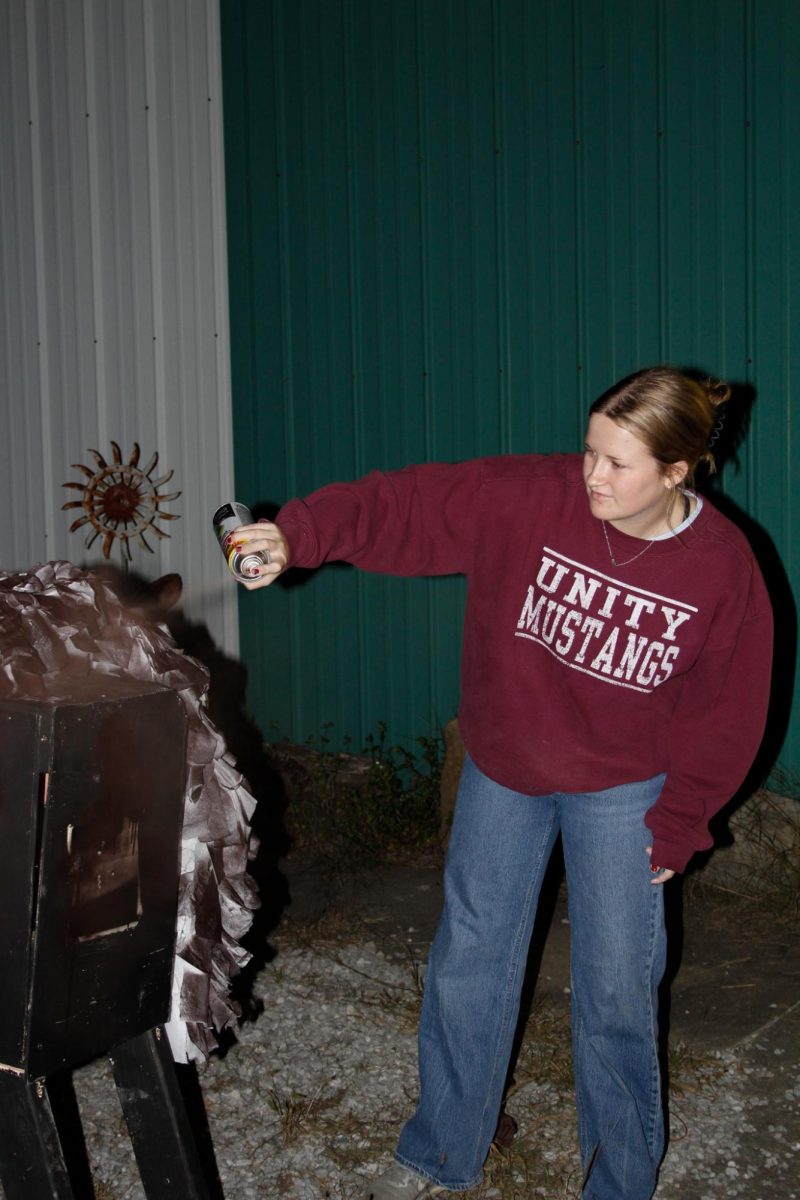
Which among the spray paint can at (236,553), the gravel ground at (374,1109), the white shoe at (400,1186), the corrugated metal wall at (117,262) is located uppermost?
the corrugated metal wall at (117,262)

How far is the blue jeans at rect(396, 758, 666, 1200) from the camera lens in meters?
2.64

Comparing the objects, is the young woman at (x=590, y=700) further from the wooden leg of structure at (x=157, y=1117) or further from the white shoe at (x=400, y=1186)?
the wooden leg of structure at (x=157, y=1117)

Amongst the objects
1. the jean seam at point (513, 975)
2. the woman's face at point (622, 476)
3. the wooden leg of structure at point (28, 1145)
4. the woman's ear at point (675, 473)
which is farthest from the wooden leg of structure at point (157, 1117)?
the woman's ear at point (675, 473)

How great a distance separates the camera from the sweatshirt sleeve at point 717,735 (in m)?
2.59

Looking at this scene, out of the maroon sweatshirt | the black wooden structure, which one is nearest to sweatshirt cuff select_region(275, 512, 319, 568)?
→ the maroon sweatshirt

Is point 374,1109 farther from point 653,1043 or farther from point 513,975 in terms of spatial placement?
point 653,1043

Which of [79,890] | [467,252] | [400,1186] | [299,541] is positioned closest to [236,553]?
[299,541]

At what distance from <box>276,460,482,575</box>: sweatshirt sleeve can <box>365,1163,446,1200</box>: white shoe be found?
1.42 m

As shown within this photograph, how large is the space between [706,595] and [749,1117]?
1645 millimetres

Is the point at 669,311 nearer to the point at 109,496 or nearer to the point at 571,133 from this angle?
the point at 571,133

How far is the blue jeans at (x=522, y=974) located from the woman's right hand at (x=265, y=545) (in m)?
0.72

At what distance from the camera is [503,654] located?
2.72 m

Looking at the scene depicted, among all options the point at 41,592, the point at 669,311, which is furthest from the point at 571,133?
the point at 41,592

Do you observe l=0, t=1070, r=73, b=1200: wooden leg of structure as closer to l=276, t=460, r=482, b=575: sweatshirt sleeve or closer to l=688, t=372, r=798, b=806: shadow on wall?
l=276, t=460, r=482, b=575: sweatshirt sleeve
